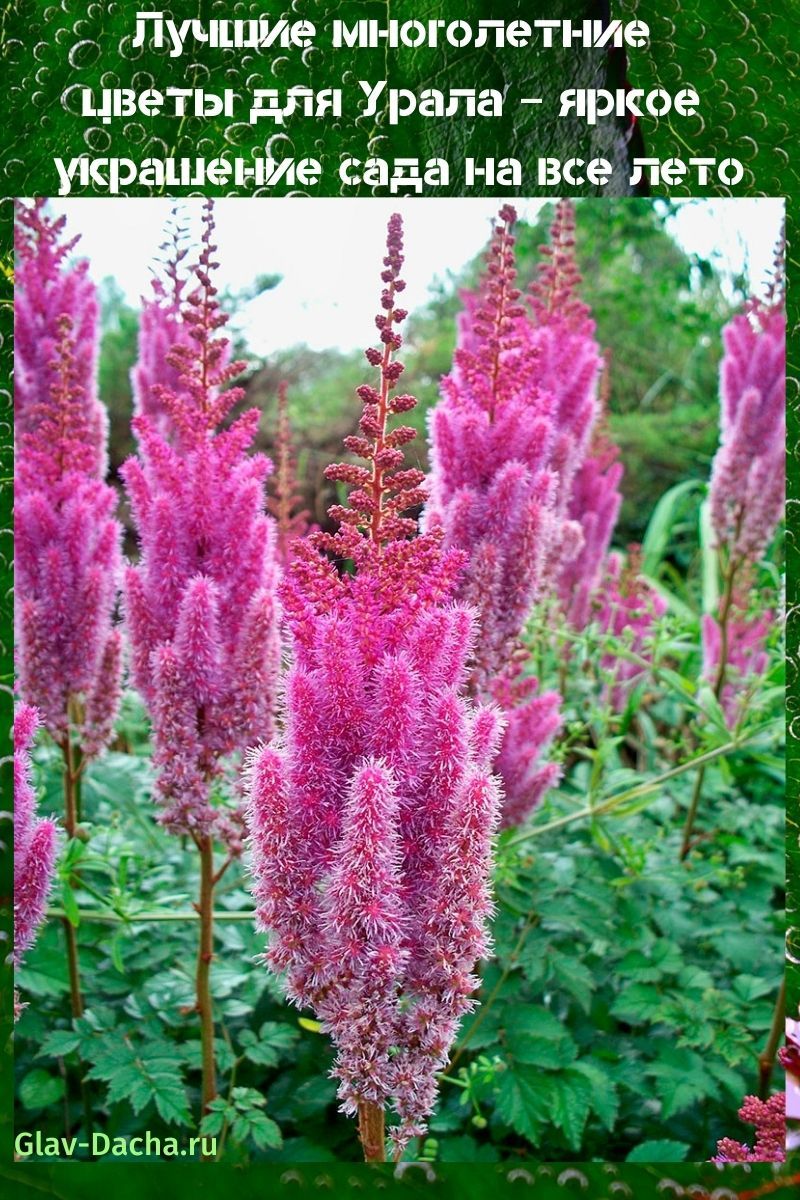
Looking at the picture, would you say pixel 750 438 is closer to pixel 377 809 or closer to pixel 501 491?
pixel 501 491

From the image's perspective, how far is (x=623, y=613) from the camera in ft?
10.9

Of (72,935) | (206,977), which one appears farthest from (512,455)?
(72,935)

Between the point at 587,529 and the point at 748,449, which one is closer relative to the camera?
the point at 748,449

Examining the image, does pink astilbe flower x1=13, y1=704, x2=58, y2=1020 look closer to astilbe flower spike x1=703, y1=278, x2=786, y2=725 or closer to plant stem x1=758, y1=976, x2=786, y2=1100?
plant stem x1=758, y1=976, x2=786, y2=1100

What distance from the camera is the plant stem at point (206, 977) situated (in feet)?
6.26

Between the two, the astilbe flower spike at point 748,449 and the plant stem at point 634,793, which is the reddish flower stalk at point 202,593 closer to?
the plant stem at point 634,793

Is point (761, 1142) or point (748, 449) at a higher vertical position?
point (748, 449)

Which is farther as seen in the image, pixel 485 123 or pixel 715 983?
pixel 715 983

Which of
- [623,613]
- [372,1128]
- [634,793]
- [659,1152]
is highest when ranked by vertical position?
[623,613]

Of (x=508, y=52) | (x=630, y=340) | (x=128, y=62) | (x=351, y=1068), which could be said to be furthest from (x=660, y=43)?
(x=630, y=340)

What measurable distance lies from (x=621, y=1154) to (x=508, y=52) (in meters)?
2.22

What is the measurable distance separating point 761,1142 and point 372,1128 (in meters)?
0.89

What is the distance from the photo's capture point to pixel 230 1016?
2156 millimetres

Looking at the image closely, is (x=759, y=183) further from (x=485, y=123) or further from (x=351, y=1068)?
(x=351, y=1068)
